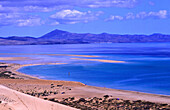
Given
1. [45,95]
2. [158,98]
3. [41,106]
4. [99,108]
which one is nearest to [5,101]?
[41,106]

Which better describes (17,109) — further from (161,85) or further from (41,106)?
(161,85)

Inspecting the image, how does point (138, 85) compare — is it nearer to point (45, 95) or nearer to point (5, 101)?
point (45, 95)

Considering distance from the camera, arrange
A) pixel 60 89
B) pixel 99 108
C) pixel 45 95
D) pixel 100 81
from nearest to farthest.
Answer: pixel 99 108, pixel 45 95, pixel 60 89, pixel 100 81

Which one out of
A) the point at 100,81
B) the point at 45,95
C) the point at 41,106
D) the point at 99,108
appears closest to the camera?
the point at 41,106

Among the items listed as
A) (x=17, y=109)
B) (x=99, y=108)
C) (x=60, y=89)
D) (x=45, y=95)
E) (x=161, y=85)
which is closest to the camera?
(x=17, y=109)

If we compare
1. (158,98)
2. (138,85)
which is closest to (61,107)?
(158,98)

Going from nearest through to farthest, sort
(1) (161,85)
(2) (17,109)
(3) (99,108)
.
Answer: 1. (2) (17,109)
2. (3) (99,108)
3. (1) (161,85)

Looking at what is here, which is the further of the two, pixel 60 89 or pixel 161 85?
pixel 161 85

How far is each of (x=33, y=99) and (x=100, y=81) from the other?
2060 cm

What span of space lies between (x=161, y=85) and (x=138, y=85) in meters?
2.33

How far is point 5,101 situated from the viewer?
10914 mm

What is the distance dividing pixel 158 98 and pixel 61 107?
11613mm

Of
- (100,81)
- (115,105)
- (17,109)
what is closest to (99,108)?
(115,105)

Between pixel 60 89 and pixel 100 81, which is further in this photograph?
pixel 100 81
